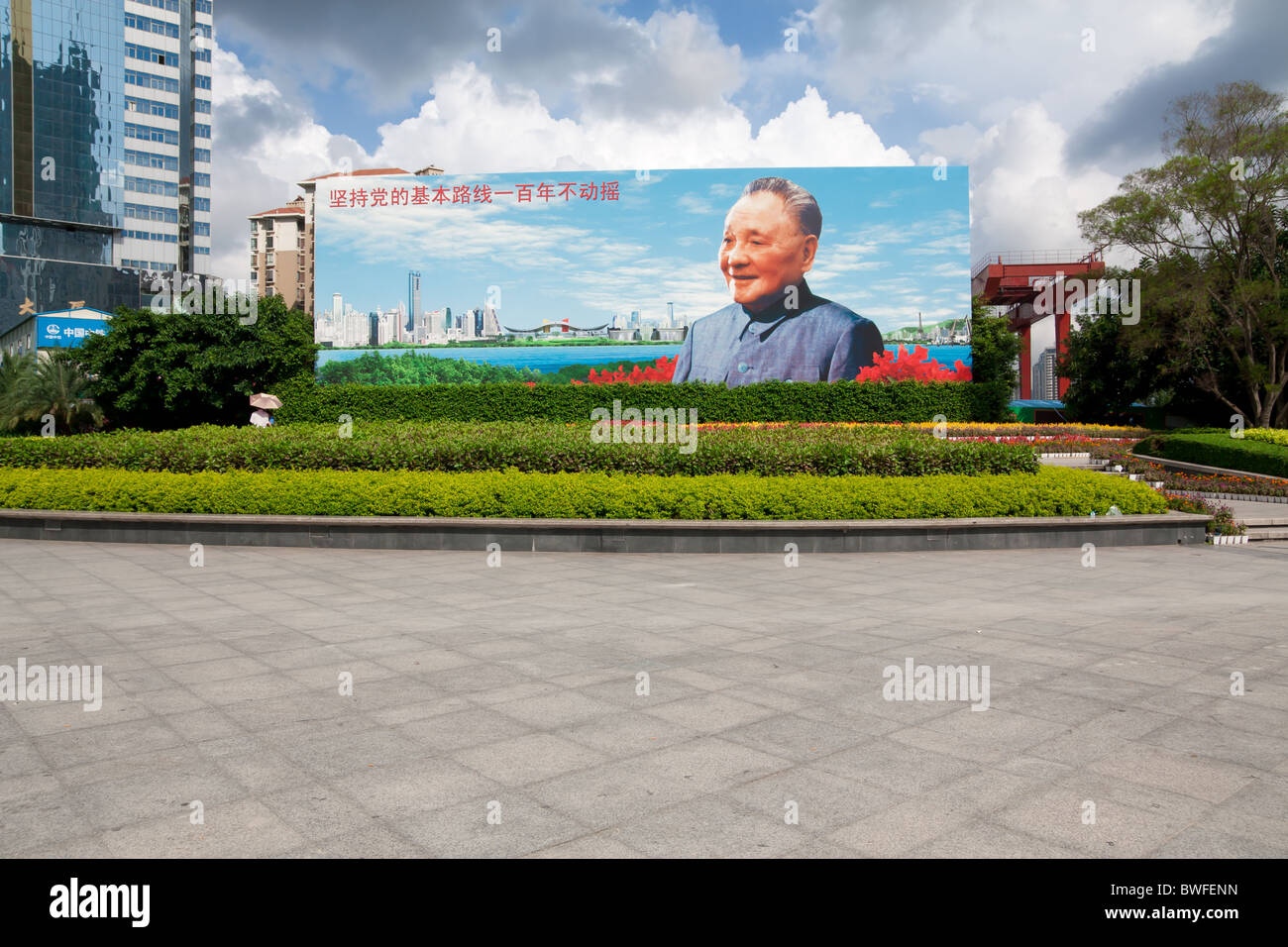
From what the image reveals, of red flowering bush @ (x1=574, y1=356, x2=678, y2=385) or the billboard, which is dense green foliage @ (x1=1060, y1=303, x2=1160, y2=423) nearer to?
red flowering bush @ (x1=574, y1=356, x2=678, y2=385)

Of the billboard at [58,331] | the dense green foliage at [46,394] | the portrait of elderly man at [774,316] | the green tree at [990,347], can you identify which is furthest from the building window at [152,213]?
the green tree at [990,347]

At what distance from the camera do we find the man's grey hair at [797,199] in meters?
29.0

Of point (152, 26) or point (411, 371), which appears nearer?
point (411, 371)

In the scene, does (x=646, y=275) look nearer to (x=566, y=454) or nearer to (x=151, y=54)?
(x=566, y=454)

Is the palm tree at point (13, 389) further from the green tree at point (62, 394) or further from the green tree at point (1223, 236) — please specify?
the green tree at point (1223, 236)

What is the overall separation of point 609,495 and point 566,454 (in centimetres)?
132

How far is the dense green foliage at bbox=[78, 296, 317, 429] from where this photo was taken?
899 inches

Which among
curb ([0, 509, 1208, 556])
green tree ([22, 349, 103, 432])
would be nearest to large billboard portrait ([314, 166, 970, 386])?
green tree ([22, 349, 103, 432])

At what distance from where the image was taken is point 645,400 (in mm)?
27656

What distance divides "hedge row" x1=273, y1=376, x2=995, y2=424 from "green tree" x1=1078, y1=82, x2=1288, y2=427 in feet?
18.7

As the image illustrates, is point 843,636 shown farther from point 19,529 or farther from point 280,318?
point 280,318

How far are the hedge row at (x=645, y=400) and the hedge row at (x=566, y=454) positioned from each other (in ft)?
47.7

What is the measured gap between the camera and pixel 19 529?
10859 mm

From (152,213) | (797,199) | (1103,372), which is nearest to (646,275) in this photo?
(797,199)
